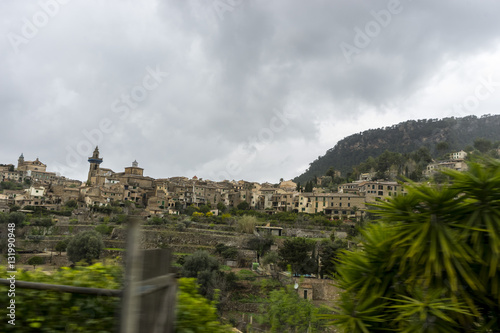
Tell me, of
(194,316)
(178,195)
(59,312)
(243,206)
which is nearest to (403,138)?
(243,206)

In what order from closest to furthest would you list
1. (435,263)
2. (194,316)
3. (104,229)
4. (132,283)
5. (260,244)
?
(132,283) → (194,316) → (435,263) → (260,244) → (104,229)

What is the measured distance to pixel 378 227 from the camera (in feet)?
13.4

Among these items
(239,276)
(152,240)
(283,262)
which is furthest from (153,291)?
(152,240)

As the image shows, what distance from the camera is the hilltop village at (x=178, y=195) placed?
197 feet

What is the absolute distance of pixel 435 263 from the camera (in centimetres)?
323

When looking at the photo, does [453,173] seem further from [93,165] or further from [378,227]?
[93,165]

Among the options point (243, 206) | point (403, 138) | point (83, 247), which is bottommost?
point (83, 247)

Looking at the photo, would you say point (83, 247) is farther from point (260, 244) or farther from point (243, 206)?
point (243, 206)

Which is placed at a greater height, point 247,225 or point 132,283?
point 132,283

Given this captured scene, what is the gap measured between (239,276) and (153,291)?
101ft

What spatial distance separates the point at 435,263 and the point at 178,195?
6971 cm

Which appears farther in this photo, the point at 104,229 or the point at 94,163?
the point at 94,163

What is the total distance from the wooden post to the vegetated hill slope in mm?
117502

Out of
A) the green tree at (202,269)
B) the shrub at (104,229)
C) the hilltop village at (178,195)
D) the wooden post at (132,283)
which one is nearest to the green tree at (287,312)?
the wooden post at (132,283)
